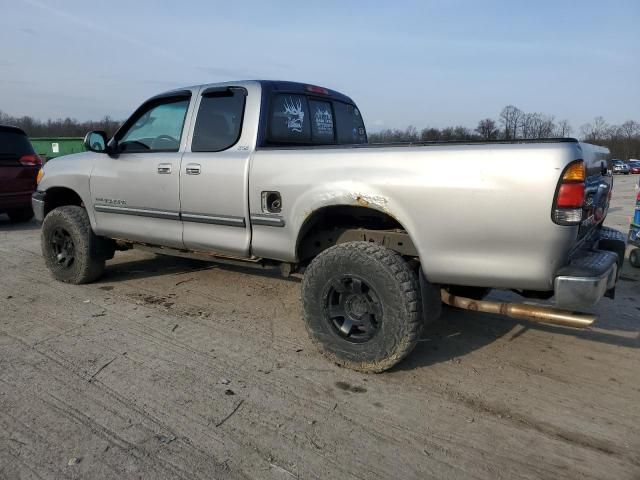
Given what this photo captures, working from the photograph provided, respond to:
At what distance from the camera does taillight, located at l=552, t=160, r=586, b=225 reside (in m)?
2.48

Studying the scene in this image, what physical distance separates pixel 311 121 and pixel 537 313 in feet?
8.35

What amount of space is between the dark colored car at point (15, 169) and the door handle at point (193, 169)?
21.5ft

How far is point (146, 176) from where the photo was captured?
171 inches

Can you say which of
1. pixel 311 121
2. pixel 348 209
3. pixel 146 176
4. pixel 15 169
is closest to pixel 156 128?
pixel 146 176

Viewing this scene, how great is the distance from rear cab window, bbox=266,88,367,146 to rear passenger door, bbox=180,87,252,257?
0.92ft

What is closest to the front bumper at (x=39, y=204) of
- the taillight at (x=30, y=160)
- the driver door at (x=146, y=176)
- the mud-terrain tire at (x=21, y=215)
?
the driver door at (x=146, y=176)

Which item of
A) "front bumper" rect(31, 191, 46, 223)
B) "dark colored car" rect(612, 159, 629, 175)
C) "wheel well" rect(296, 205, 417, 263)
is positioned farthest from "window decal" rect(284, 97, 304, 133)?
"dark colored car" rect(612, 159, 629, 175)

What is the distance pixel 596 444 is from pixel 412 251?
146 centimetres

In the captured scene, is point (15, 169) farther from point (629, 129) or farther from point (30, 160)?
point (629, 129)

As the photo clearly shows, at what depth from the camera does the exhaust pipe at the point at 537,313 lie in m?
2.75

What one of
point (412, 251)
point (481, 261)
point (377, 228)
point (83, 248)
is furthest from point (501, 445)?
point (83, 248)

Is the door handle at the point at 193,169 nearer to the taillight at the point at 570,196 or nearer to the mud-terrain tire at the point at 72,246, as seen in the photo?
the mud-terrain tire at the point at 72,246

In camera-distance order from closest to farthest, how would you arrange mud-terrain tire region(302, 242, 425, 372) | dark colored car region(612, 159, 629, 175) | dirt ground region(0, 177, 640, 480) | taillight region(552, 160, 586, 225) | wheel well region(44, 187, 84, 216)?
dirt ground region(0, 177, 640, 480)
taillight region(552, 160, 586, 225)
mud-terrain tire region(302, 242, 425, 372)
wheel well region(44, 187, 84, 216)
dark colored car region(612, 159, 629, 175)

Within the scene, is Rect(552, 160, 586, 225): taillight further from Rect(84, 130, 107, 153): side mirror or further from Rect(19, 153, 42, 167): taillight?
Rect(19, 153, 42, 167): taillight
